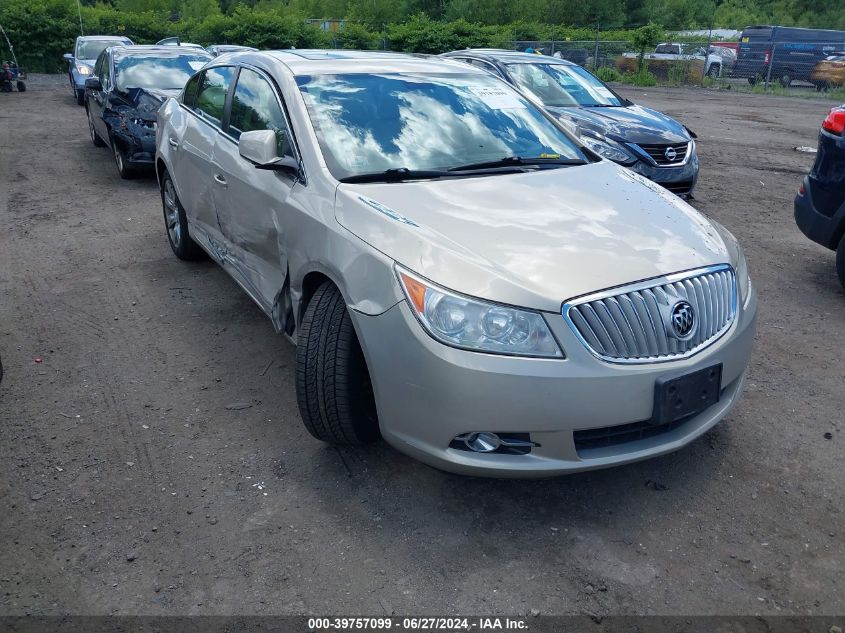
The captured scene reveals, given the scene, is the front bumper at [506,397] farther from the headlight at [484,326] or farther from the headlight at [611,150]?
the headlight at [611,150]

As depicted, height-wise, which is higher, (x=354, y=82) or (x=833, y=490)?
(x=354, y=82)

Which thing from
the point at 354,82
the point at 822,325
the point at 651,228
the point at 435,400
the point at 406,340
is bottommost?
the point at 822,325

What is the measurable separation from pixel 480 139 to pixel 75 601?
290 centimetres

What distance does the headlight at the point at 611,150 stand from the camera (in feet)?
26.4

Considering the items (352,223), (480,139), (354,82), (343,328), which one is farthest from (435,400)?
(354,82)

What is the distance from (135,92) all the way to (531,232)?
808 cm

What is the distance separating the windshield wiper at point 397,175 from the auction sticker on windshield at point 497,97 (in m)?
0.86

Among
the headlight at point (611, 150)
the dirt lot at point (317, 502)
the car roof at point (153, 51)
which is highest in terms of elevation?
the car roof at point (153, 51)

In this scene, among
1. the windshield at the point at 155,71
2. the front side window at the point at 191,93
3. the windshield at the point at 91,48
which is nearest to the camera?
the front side window at the point at 191,93

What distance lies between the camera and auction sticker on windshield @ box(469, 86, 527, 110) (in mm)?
4390

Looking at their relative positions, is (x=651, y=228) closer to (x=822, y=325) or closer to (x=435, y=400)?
(x=435, y=400)

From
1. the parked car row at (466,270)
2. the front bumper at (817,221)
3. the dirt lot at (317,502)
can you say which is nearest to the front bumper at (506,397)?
the parked car row at (466,270)

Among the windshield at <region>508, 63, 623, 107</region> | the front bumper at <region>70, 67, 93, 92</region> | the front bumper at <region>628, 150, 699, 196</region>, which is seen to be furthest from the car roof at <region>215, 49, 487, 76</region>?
the front bumper at <region>70, 67, 93, 92</region>

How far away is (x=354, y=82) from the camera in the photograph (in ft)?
13.6
